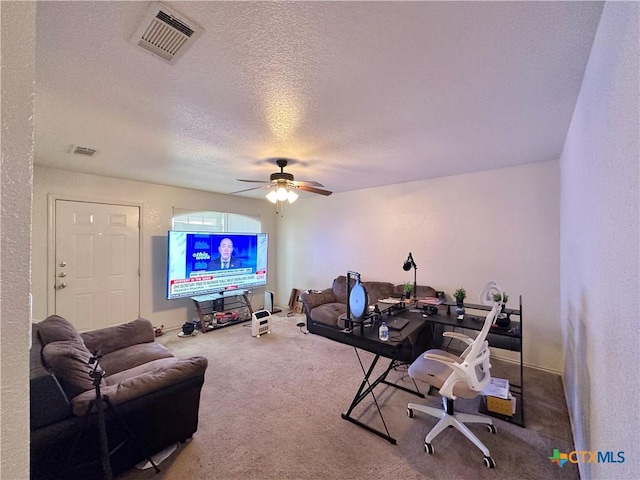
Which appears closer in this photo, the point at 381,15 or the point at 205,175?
the point at 381,15

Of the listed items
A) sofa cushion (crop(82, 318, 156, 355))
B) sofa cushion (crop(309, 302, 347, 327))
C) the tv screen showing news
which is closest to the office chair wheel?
sofa cushion (crop(309, 302, 347, 327))

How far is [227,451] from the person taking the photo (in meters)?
1.89

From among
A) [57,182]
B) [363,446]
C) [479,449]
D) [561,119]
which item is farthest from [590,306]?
[57,182]

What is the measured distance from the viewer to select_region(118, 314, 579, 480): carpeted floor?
173 cm

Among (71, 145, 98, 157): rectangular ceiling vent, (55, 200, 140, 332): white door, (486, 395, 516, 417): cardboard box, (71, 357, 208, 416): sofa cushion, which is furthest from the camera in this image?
(55, 200, 140, 332): white door

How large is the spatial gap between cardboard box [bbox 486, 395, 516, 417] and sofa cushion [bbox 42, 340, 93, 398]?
300 centimetres

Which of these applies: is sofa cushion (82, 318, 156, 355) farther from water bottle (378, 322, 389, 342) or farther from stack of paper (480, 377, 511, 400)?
stack of paper (480, 377, 511, 400)

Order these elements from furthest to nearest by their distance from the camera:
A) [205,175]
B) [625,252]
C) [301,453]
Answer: [205,175]
[301,453]
[625,252]

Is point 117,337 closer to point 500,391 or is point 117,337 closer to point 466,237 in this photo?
point 500,391

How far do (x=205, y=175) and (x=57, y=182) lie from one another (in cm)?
185

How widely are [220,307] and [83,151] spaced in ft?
10.4

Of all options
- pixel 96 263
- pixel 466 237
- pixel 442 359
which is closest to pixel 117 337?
pixel 96 263

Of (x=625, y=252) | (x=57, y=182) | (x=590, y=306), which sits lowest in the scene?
(x=590, y=306)

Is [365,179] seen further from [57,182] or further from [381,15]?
[57,182]
